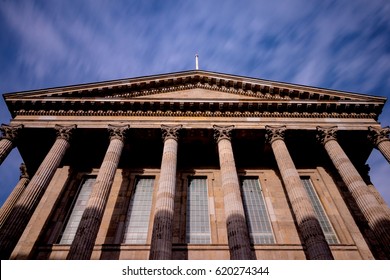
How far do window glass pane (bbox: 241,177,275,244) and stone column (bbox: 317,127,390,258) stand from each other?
4.42 m

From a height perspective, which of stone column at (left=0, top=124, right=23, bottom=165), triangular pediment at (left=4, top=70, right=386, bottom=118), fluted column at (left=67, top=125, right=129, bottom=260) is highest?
triangular pediment at (left=4, top=70, right=386, bottom=118)

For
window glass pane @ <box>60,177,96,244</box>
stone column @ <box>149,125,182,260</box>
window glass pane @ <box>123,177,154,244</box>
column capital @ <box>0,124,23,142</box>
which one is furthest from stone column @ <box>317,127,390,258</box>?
column capital @ <box>0,124,23,142</box>

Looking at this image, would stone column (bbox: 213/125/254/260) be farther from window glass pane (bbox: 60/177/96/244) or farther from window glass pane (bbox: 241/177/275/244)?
window glass pane (bbox: 60/177/96/244)

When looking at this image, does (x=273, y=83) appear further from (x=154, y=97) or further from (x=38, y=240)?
(x=38, y=240)

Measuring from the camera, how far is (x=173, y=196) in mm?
13148

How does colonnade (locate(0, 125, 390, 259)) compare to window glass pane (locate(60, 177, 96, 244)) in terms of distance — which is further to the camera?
window glass pane (locate(60, 177, 96, 244))

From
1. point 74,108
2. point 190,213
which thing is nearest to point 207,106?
point 190,213

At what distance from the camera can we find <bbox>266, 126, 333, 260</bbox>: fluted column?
11.1m

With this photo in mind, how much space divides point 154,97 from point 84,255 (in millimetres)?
10002

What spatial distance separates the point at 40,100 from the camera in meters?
16.8

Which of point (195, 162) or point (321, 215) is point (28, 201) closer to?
point (195, 162)

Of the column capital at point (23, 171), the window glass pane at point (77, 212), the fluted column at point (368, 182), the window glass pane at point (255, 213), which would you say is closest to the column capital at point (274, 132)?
the window glass pane at point (255, 213)

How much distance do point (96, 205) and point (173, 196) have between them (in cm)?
338

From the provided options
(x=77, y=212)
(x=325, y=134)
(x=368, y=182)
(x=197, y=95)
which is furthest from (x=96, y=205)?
(x=368, y=182)
